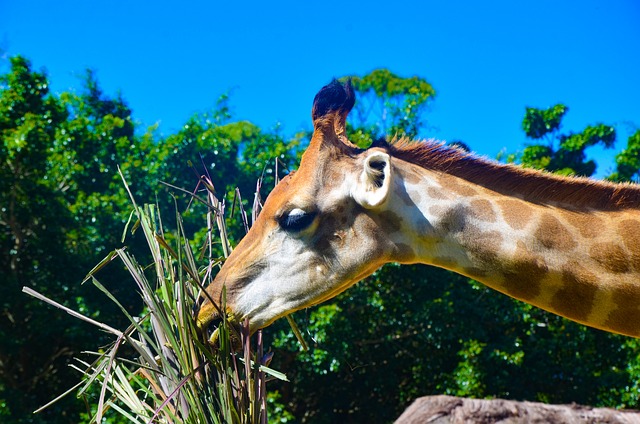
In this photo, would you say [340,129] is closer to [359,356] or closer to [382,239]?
[382,239]

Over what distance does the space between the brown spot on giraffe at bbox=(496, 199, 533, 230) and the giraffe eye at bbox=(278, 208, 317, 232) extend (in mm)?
814

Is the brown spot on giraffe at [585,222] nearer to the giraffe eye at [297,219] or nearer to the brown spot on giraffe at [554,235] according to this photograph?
the brown spot on giraffe at [554,235]

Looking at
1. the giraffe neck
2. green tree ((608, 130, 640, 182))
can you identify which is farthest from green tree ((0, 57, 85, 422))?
green tree ((608, 130, 640, 182))

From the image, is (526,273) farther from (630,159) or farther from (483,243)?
(630,159)

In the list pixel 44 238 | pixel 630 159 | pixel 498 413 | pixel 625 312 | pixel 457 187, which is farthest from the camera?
pixel 630 159

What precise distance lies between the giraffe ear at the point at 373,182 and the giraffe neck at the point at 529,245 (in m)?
0.09

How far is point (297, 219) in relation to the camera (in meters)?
2.76

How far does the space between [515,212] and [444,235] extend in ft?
1.02

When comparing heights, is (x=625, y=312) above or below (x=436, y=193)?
below

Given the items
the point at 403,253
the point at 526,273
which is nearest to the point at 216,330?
the point at 403,253

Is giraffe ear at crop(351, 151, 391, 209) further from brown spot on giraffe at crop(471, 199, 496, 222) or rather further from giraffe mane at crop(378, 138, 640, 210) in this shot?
brown spot on giraffe at crop(471, 199, 496, 222)

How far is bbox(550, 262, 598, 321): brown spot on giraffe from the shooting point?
97.0 inches

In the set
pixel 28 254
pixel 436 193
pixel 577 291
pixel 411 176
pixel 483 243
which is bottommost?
pixel 577 291

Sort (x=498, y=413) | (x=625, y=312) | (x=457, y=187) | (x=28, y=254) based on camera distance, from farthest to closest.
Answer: (x=28, y=254)
(x=498, y=413)
(x=457, y=187)
(x=625, y=312)
